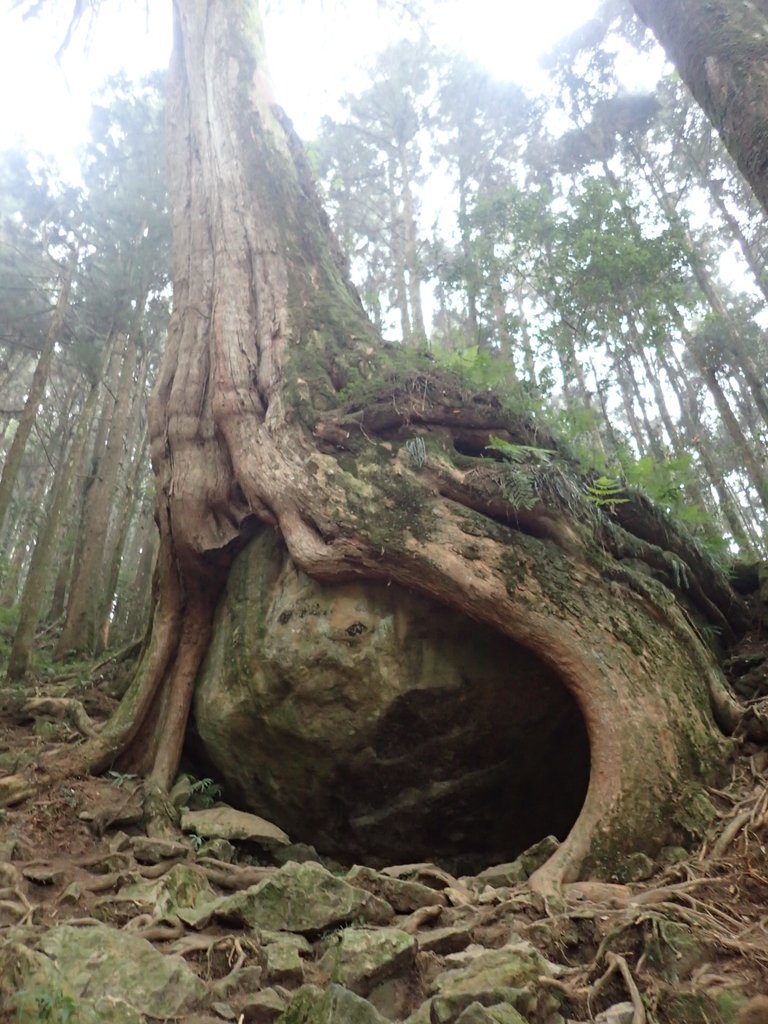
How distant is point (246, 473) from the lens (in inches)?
205

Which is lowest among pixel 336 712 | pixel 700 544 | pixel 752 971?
pixel 752 971

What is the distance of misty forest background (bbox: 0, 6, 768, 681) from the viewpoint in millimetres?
9344

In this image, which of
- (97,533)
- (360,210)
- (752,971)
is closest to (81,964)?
(752,971)

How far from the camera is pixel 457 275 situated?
39.5 ft

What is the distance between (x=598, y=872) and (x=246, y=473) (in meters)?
3.65

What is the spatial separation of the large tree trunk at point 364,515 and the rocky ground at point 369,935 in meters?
0.46

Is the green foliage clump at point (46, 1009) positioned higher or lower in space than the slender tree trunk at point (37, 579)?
lower

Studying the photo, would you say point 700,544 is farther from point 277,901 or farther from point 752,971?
point 277,901

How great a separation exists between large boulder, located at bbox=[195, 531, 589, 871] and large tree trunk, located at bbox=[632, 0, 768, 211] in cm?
331

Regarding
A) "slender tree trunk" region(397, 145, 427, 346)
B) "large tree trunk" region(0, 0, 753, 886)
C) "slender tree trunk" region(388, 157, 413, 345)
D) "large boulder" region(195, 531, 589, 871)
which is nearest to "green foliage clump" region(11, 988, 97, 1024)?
"large tree trunk" region(0, 0, 753, 886)

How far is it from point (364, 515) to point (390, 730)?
5.30 feet

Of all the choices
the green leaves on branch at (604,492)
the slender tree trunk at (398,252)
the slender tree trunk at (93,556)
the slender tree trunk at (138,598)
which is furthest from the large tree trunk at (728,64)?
the slender tree trunk at (398,252)

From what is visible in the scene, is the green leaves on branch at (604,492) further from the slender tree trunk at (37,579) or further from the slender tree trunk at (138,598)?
the slender tree trunk at (138,598)

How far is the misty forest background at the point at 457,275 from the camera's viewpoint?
9.34 metres
